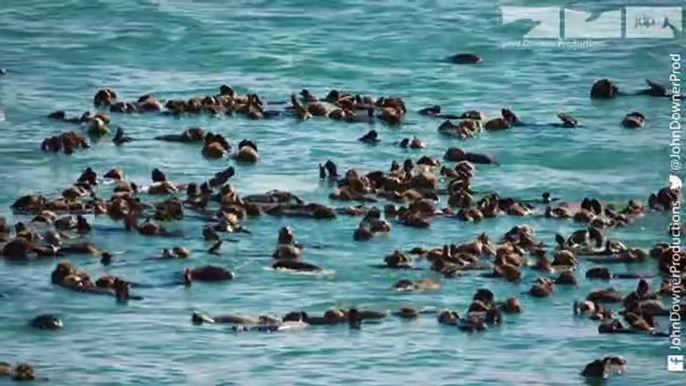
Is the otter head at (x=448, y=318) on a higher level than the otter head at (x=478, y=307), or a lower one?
lower

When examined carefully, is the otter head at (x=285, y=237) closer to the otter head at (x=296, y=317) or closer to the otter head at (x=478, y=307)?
the otter head at (x=296, y=317)

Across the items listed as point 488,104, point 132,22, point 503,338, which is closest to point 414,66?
point 488,104

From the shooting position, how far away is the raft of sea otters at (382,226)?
3095 centimetres

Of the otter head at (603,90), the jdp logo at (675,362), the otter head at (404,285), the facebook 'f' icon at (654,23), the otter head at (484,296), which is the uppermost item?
Result: the facebook 'f' icon at (654,23)

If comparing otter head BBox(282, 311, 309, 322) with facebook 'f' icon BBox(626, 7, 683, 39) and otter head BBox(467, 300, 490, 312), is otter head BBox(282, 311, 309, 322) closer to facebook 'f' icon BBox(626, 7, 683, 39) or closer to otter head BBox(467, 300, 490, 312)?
otter head BBox(467, 300, 490, 312)

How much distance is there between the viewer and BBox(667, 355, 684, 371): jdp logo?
29.7m

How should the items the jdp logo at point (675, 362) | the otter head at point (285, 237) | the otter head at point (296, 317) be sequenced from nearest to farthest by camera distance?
the jdp logo at point (675, 362), the otter head at point (296, 317), the otter head at point (285, 237)

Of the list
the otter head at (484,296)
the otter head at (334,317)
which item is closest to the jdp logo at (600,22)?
the otter head at (484,296)

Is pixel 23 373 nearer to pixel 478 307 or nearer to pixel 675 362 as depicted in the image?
pixel 478 307

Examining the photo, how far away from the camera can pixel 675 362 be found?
29.8 meters

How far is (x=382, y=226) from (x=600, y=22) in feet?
50.4

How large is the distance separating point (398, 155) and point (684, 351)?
9.07 meters

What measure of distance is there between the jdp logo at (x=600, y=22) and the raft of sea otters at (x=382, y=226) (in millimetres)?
8039

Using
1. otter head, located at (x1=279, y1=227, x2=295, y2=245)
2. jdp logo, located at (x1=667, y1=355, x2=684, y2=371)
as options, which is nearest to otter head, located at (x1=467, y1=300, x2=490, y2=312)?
jdp logo, located at (x1=667, y1=355, x2=684, y2=371)
